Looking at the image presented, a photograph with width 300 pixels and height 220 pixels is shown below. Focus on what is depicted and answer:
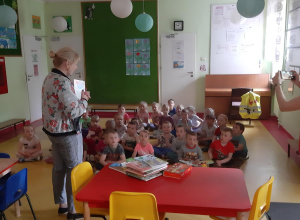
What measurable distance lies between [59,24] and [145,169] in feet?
20.5

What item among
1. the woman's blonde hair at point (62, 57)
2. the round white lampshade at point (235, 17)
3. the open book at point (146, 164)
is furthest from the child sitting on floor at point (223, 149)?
the round white lampshade at point (235, 17)

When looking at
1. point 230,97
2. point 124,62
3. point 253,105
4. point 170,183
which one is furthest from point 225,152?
point 124,62

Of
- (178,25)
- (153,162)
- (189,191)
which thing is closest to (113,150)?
(153,162)

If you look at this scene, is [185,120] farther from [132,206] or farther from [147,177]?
[132,206]

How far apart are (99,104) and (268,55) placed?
4464 millimetres

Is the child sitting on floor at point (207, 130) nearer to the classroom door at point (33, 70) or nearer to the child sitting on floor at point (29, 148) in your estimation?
the child sitting on floor at point (29, 148)

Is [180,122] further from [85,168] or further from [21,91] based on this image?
[21,91]

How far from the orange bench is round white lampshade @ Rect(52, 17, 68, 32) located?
3786mm

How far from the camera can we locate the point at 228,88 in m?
7.55

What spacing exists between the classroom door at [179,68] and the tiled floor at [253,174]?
2476mm

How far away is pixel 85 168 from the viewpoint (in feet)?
7.87

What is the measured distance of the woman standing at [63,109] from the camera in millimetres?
2475

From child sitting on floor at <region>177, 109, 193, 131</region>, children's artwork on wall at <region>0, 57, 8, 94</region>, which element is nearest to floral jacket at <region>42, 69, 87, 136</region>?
child sitting on floor at <region>177, 109, 193, 131</region>

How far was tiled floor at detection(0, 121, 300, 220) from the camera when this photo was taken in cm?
316
